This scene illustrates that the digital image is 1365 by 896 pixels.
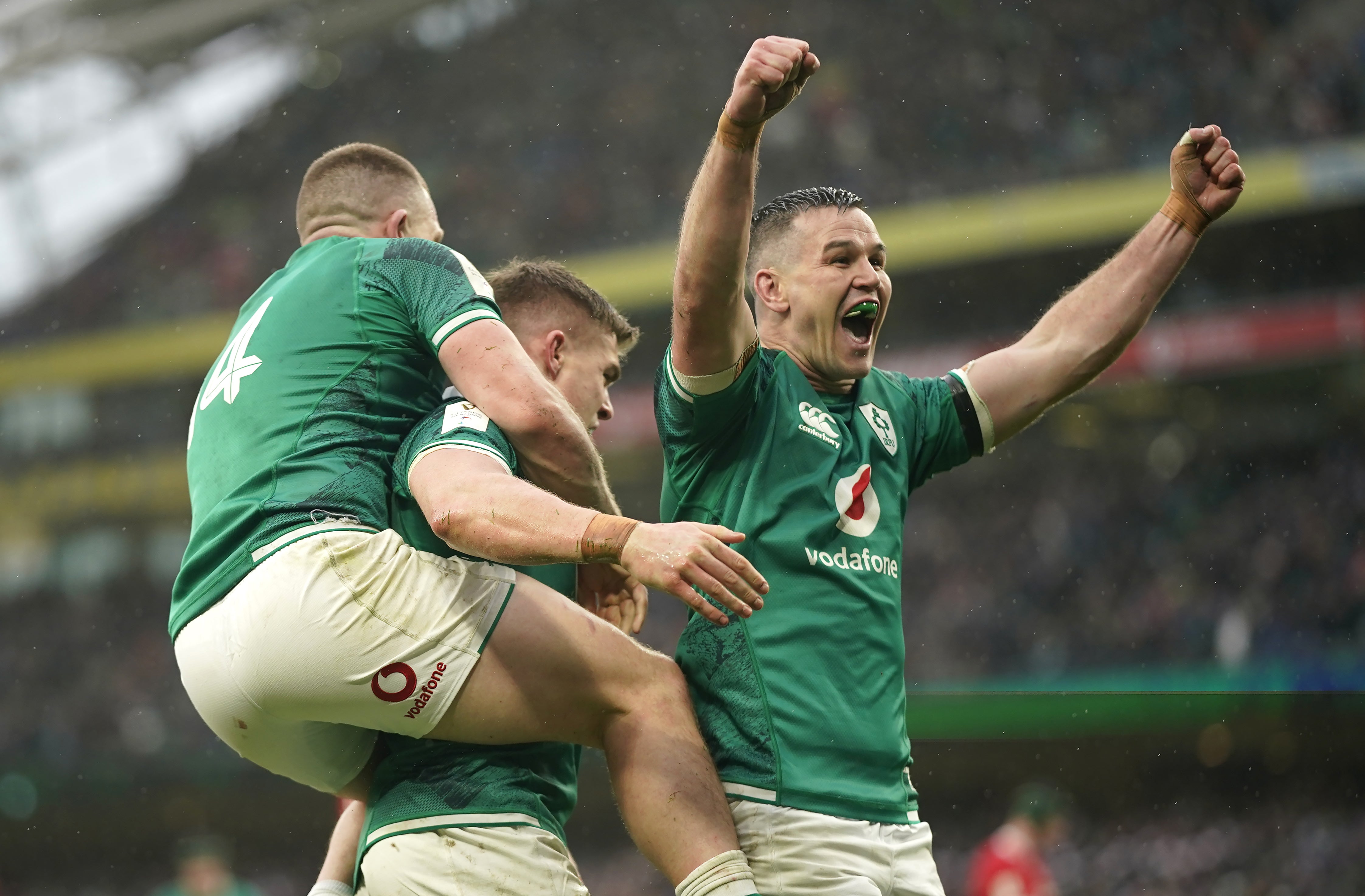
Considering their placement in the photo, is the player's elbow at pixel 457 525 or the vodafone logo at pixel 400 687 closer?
the player's elbow at pixel 457 525

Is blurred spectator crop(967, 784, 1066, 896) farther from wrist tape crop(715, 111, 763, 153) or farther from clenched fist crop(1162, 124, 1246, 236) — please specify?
wrist tape crop(715, 111, 763, 153)

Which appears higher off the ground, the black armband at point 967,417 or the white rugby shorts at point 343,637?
the black armband at point 967,417

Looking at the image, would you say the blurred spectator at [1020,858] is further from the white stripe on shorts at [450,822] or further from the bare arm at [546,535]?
the bare arm at [546,535]

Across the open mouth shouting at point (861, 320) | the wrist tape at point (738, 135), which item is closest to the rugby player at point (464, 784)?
the wrist tape at point (738, 135)

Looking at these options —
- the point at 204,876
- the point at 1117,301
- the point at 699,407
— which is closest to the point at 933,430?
the point at 1117,301

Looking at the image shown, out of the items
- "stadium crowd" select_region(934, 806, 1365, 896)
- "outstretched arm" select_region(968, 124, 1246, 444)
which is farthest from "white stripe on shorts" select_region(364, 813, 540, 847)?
"stadium crowd" select_region(934, 806, 1365, 896)

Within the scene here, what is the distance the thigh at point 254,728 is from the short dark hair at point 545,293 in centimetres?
103

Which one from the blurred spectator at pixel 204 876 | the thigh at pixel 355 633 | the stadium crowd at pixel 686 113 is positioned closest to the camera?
the thigh at pixel 355 633

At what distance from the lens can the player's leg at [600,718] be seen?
8.13ft

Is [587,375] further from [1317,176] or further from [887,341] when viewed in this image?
[887,341]

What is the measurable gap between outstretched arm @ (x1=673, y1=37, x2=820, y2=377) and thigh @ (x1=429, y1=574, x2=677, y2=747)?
0.58m

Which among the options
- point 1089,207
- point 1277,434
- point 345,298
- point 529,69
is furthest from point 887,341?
point 345,298

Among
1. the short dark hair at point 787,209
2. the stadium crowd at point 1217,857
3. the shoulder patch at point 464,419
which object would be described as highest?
→ the short dark hair at point 787,209

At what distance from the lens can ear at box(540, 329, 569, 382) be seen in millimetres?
3090
